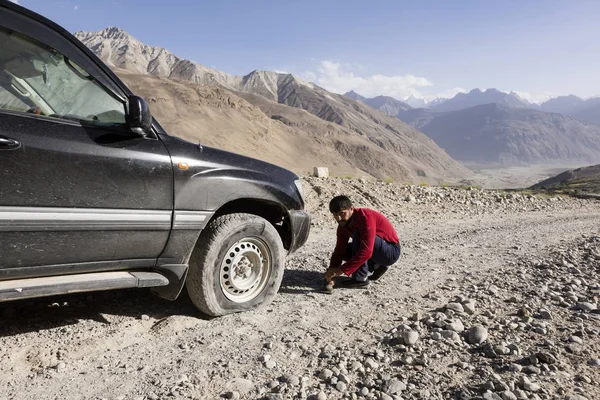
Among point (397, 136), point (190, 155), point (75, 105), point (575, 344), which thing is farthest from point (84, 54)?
point (397, 136)

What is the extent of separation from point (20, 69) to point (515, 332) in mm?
4124

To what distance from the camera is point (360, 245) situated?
170 inches

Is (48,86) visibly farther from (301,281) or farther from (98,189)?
(301,281)

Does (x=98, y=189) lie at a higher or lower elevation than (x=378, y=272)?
higher

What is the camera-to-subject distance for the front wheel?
3.33m

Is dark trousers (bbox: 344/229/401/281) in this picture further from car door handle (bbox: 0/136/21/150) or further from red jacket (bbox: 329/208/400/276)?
car door handle (bbox: 0/136/21/150)

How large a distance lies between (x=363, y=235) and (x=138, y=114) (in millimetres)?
2510

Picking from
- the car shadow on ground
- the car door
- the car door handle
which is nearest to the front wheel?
the car shadow on ground

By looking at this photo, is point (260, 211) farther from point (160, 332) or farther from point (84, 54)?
point (84, 54)

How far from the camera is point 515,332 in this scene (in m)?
3.27

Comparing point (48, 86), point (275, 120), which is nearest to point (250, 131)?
point (275, 120)

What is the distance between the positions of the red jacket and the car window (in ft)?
8.24

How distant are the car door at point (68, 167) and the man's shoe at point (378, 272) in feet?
8.51

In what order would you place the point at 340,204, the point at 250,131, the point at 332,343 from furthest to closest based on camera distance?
the point at 250,131
the point at 340,204
the point at 332,343
